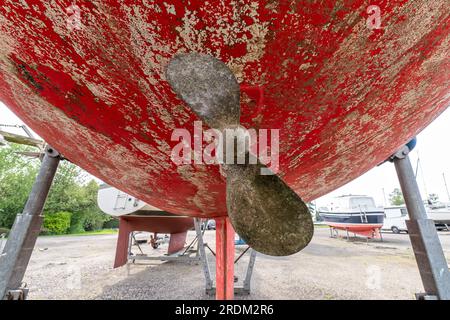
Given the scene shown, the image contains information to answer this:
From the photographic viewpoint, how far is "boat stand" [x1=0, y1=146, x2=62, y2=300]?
161 centimetres

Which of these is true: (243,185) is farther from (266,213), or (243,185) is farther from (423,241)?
(423,241)

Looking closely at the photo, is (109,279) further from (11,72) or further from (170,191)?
(11,72)

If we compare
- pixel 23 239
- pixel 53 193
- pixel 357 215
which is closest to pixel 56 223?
pixel 53 193

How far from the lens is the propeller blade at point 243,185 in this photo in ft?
1.84

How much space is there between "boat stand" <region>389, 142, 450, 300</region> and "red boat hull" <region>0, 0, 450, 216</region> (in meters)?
0.85

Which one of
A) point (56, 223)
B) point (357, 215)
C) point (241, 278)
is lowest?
point (241, 278)

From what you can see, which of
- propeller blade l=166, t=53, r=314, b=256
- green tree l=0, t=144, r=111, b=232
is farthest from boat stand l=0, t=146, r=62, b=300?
green tree l=0, t=144, r=111, b=232

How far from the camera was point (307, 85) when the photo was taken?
0.75m

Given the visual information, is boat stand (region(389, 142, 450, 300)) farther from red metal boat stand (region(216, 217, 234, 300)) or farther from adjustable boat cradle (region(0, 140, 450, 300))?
red metal boat stand (region(216, 217, 234, 300))

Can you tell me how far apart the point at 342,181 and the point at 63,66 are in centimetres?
165

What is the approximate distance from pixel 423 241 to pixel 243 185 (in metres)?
1.80

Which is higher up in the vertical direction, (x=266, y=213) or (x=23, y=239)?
(x=266, y=213)

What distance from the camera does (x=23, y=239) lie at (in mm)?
1705

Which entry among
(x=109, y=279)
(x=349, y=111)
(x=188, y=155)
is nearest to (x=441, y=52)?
(x=349, y=111)
